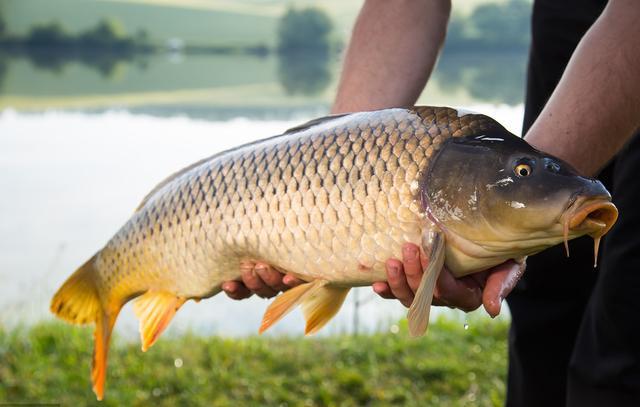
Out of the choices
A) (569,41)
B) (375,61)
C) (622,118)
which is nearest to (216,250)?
(375,61)

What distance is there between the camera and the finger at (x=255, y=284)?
1576 millimetres

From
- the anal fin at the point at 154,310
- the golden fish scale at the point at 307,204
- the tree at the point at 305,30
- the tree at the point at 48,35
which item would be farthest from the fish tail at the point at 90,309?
the tree at the point at 48,35

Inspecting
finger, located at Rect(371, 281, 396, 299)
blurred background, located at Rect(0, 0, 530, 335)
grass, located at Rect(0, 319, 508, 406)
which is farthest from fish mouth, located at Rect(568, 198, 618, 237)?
grass, located at Rect(0, 319, 508, 406)

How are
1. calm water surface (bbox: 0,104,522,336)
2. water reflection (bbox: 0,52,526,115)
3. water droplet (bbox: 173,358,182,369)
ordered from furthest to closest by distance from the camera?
water reflection (bbox: 0,52,526,115), calm water surface (bbox: 0,104,522,336), water droplet (bbox: 173,358,182,369)

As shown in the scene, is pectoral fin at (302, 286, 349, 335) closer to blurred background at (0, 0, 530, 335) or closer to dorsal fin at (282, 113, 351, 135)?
dorsal fin at (282, 113, 351, 135)

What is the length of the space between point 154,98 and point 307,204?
17620 millimetres

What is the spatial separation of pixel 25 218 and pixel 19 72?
801 inches

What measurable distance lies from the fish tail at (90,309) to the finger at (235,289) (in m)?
0.25

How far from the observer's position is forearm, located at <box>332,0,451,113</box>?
1817mm

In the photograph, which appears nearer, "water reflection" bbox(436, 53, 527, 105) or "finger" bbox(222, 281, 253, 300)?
"finger" bbox(222, 281, 253, 300)

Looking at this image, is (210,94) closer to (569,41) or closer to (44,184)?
(44,184)

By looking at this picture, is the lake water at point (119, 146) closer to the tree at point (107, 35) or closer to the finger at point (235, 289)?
the finger at point (235, 289)

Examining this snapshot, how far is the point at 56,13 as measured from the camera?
92.6 feet

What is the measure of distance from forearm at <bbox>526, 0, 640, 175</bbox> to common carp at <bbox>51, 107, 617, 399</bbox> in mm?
141
